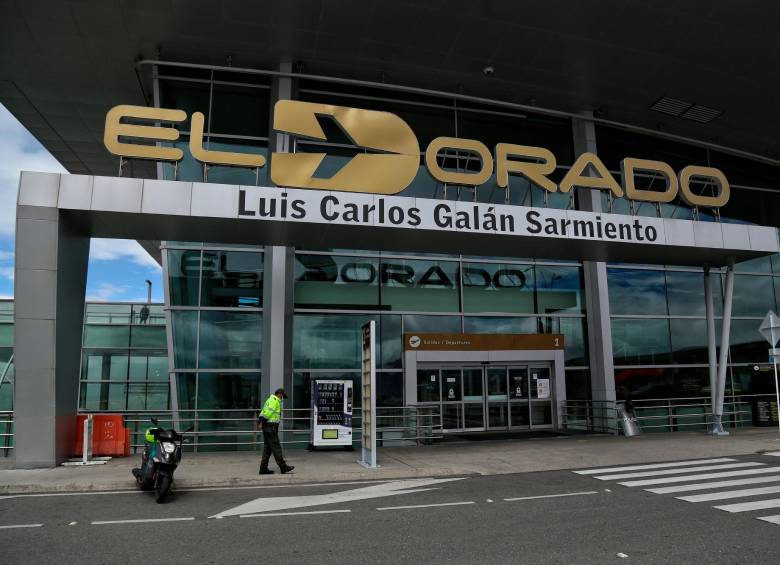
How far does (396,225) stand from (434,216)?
2.95ft

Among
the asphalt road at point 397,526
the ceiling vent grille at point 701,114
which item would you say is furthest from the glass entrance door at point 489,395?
the ceiling vent grille at point 701,114

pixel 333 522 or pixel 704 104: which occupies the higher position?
pixel 704 104

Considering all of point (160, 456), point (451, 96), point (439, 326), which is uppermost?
point (451, 96)

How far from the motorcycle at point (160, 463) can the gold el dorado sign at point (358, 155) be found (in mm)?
6166

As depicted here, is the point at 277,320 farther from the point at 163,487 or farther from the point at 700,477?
the point at 700,477

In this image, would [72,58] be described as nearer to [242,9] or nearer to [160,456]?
[242,9]

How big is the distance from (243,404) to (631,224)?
11128mm

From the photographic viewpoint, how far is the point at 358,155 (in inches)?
538

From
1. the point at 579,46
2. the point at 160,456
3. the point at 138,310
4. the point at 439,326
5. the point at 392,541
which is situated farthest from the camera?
the point at 138,310

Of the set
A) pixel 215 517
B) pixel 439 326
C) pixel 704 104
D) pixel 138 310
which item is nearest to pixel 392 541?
pixel 215 517

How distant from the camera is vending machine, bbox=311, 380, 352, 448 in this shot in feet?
47.1

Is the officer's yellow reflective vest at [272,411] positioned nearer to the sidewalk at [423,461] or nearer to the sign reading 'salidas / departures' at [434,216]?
the sidewalk at [423,461]

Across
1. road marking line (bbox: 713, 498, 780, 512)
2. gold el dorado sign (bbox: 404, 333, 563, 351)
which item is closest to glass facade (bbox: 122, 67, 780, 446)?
gold el dorado sign (bbox: 404, 333, 563, 351)

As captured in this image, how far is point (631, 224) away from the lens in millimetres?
14500
